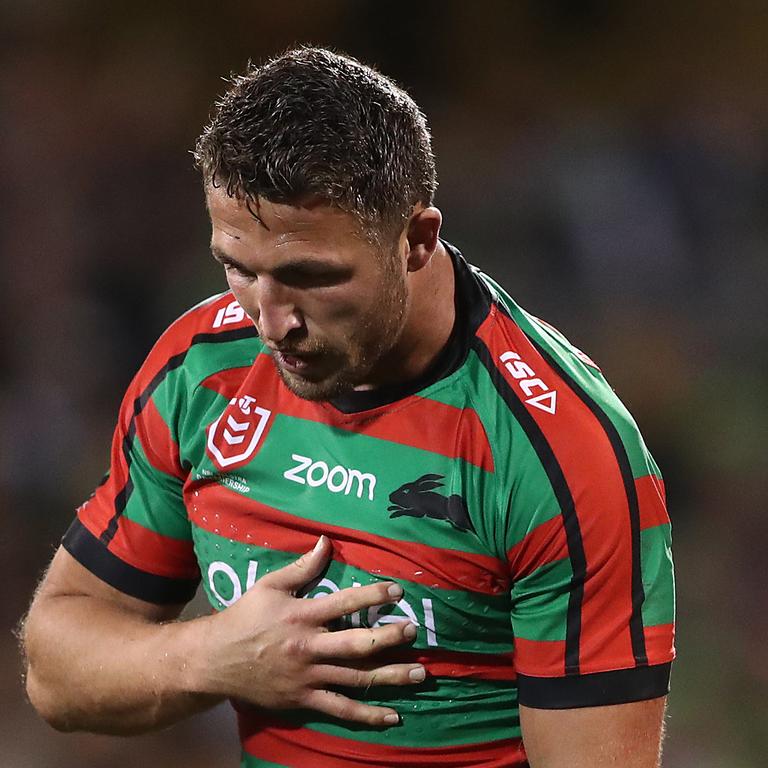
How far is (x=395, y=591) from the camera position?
160 centimetres

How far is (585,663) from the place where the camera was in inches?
59.8

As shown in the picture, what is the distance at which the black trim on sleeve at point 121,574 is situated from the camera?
1.86 meters

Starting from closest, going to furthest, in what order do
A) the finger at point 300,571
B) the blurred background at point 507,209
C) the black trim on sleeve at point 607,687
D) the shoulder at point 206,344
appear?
the black trim on sleeve at point 607,687, the finger at point 300,571, the shoulder at point 206,344, the blurred background at point 507,209

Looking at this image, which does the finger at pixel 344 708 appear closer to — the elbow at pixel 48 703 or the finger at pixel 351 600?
the finger at pixel 351 600

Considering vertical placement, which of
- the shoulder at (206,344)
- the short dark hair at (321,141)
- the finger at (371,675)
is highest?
the short dark hair at (321,141)

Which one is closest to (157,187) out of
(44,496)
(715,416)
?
(44,496)

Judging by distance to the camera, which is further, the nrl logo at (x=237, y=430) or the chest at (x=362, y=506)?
the nrl logo at (x=237, y=430)

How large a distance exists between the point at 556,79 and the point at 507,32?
0.92 ft

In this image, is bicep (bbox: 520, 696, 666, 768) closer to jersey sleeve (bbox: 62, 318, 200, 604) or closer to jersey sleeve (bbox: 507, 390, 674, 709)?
jersey sleeve (bbox: 507, 390, 674, 709)

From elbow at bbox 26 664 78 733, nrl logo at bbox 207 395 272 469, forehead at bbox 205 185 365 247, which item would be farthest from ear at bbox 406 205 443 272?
elbow at bbox 26 664 78 733

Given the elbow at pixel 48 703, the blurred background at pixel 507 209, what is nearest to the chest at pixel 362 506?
the elbow at pixel 48 703

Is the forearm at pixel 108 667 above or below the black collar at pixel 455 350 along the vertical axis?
below

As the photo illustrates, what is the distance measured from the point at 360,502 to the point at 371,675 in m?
0.23

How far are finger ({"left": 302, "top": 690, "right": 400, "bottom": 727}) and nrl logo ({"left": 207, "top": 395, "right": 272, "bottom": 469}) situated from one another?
0.35 metres
